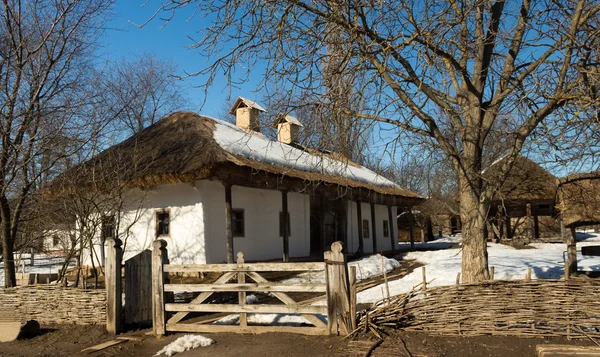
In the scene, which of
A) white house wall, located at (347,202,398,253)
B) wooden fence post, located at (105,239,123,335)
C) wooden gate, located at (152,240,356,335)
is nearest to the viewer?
wooden gate, located at (152,240,356,335)

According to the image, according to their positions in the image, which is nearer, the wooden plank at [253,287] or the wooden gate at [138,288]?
the wooden plank at [253,287]

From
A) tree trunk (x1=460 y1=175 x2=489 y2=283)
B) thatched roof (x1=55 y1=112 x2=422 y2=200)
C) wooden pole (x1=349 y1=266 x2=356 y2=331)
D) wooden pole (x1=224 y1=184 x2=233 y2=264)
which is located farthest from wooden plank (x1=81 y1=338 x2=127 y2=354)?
wooden pole (x1=224 y1=184 x2=233 y2=264)

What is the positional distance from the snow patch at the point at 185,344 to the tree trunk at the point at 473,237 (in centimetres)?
381

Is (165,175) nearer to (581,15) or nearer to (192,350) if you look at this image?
(192,350)

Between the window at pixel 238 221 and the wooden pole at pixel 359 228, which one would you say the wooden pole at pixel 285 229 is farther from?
the wooden pole at pixel 359 228

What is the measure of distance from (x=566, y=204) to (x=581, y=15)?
16.8 feet

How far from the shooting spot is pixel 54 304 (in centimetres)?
835

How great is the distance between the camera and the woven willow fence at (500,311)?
594 centimetres

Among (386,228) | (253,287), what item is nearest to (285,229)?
(253,287)

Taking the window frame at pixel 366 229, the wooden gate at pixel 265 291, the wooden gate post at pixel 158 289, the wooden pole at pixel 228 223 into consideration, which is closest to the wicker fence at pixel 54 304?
the wooden gate post at pixel 158 289

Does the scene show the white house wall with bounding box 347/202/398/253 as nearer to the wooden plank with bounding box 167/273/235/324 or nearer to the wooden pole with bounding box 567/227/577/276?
the wooden pole with bounding box 567/227/577/276

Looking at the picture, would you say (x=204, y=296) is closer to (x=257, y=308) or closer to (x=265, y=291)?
(x=257, y=308)

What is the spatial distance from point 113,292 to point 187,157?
6098 millimetres

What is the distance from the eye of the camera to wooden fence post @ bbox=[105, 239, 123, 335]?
761 centimetres
